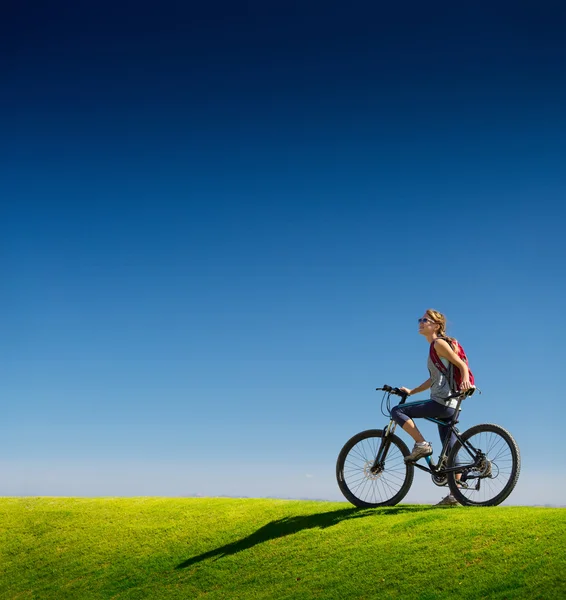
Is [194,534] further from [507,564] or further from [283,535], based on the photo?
[507,564]

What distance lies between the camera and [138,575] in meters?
12.0

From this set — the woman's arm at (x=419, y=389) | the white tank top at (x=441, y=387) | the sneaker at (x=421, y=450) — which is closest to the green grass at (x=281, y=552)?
the sneaker at (x=421, y=450)

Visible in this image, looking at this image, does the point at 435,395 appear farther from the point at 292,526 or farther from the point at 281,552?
the point at 281,552

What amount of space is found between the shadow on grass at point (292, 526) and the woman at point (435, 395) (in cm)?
111

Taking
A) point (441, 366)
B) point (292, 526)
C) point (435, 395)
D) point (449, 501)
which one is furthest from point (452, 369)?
point (292, 526)

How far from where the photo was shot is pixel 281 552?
11250 millimetres

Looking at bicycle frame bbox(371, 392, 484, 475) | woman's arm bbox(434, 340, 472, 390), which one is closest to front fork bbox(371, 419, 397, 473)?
bicycle frame bbox(371, 392, 484, 475)

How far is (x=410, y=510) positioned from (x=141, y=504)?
7.61m

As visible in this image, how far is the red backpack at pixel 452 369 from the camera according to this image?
11398 mm

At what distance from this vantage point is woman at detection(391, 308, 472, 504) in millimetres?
11320

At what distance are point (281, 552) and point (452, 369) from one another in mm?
4506

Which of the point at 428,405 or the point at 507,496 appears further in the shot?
the point at 428,405

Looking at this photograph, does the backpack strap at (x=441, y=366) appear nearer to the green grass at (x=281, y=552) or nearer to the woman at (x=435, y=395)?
the woman at (x=435, y=395)

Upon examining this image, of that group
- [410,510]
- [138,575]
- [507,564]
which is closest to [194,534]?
[138,575]
